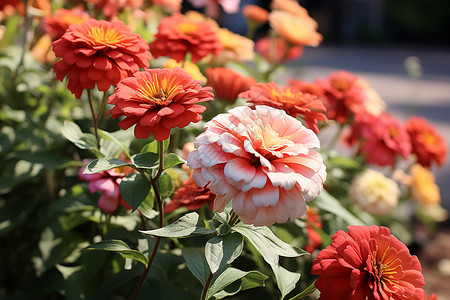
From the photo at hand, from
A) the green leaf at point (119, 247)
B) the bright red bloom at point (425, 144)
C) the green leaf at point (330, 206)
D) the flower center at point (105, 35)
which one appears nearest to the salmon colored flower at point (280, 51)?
the bright red bloom at point (425, 144)

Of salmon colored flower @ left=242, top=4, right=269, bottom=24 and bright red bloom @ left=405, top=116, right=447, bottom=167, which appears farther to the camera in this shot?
salmon colored flower @ left=242, top=4, right=269, bottom=24

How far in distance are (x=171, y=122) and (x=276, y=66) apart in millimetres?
691

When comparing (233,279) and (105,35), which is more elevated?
(105,35)

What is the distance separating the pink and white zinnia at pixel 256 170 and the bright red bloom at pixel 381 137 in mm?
576

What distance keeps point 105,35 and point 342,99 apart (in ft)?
1.78

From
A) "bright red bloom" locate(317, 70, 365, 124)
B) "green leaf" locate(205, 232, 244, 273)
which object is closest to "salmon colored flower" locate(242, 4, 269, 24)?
"bright red bloom" locate(317, 70, 365, 124)

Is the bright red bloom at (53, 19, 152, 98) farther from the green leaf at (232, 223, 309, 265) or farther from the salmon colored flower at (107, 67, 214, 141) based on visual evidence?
the green leaf at (232, 223, 309, 265)

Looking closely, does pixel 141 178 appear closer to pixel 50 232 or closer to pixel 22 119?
pixel 50 232

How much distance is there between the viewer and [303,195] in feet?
1.59

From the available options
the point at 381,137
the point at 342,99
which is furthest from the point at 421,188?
the point at 342,99

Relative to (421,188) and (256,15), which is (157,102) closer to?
(256,15)

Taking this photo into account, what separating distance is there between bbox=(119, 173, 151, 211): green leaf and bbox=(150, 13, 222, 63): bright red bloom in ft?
0.78

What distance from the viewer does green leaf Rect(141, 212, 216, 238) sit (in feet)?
1.63

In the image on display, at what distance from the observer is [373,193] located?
120cm
